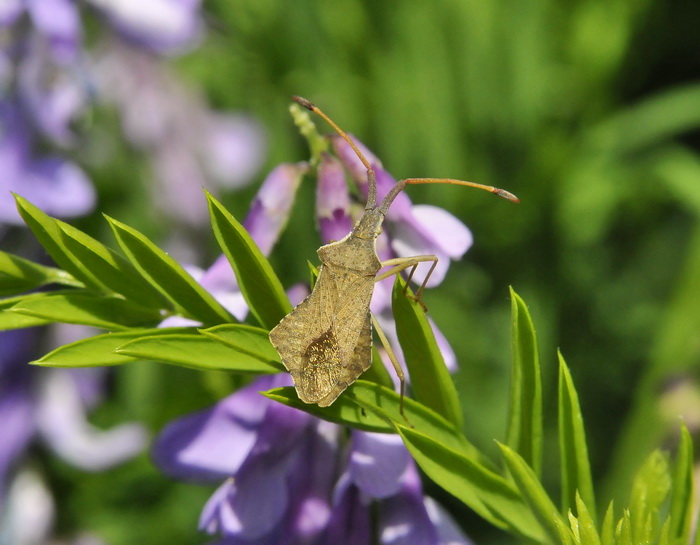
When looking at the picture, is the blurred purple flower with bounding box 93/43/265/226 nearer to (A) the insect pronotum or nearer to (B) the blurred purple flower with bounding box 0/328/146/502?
(B) the blurred purple flower with bounding box 0/328/146/502

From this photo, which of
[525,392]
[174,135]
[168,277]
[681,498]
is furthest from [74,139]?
[681,498]

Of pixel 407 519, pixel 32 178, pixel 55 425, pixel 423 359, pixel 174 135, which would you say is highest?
pixel 423 359

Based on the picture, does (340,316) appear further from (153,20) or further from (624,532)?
(153,20)

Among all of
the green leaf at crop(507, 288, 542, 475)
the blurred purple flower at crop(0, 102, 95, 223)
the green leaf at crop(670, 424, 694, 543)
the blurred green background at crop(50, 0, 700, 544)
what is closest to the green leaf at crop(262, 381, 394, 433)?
the green leaf at crop(507, 288, 542, 475)

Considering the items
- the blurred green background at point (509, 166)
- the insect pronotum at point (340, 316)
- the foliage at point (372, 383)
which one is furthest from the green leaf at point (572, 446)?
the blurred green background at point (509, 166)

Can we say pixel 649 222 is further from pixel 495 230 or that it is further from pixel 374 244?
pixel 374 244

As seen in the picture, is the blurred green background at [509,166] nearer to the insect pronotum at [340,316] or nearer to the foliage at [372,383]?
the insect pronotum at [340,316]

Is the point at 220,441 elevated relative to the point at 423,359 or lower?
lower
